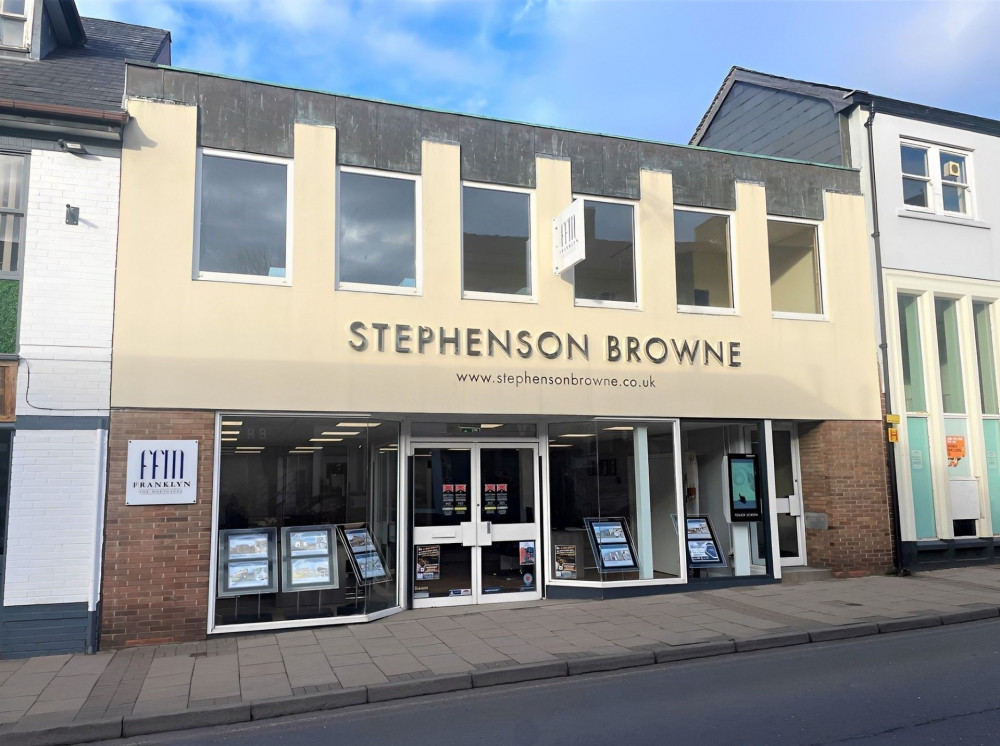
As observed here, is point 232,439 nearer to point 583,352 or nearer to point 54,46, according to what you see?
point 583,352

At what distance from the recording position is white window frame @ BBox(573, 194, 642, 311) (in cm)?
1162

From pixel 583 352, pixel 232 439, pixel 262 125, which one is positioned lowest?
pixel 232 439

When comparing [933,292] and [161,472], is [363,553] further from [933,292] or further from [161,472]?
[933,292]

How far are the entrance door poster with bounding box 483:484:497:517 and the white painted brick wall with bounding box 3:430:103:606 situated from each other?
4912mm

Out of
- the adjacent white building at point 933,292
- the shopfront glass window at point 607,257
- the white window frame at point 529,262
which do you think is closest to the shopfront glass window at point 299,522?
the white window frame at point 529,262


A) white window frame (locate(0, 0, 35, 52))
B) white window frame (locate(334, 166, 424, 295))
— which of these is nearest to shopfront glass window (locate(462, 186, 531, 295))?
white window frame (locate(334, 166, 424, 295))

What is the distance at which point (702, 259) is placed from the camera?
12609 millimetres

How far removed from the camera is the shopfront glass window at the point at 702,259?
40.6 ft

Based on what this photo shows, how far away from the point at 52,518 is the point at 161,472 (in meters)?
1.17

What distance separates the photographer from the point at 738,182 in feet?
42.2

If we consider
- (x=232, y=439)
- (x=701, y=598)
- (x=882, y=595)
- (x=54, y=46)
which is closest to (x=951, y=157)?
(x=882, y=595)

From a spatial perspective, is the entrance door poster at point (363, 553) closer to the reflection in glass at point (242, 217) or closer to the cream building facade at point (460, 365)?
the cream building facade at point (460, 365)

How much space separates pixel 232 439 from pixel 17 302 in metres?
2.75

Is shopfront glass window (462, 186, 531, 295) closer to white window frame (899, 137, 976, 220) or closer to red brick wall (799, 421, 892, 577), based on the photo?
red brick wall (799, 421, 892, 577)
